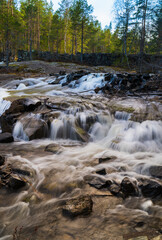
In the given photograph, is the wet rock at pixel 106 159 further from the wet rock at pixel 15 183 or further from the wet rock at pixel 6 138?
the wet rock at pixel 6 138

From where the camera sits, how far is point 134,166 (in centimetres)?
437

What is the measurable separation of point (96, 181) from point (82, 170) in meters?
0.72

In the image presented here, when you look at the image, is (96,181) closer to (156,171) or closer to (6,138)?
(156,171)

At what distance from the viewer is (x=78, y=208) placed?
8.79 ft

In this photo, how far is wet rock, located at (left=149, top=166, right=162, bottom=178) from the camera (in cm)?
378

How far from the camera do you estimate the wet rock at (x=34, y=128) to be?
6414 millimetres

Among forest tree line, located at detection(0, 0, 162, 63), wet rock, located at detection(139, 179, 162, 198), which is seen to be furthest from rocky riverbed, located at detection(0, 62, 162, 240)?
forest tree line, located at detection(0, 0, 162, 63)

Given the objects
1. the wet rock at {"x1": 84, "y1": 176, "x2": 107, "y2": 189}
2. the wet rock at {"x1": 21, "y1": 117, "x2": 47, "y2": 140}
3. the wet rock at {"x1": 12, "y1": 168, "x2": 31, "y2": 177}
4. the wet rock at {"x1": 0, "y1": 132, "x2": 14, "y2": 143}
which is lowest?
the wet rock at {"x1": 84, "y1": 176, "x2": 107, "y2": 189}

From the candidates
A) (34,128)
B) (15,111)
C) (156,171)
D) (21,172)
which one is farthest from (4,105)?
(156,171)

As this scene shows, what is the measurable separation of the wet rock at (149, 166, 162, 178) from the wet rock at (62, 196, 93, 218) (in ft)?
6.04

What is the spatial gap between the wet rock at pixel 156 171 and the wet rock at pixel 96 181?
119cm

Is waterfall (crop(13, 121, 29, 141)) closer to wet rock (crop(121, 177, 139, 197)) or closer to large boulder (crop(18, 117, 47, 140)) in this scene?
large boulder (crop(18, 117, 47, 140))

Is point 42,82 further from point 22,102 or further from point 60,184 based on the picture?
point 60,184

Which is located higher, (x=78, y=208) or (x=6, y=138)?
(x=6, y=138)
